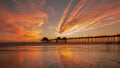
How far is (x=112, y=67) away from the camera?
45.8ft

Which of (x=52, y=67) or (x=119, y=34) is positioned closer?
(x=52, y=67)

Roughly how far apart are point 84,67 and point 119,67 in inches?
117

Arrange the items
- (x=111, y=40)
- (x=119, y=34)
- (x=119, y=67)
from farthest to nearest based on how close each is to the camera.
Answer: (x=111, y=40) < (x=119, y=34) < (x=119, y=67)

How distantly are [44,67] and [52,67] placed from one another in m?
0.71

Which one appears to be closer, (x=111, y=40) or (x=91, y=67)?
(x=91, y=67)

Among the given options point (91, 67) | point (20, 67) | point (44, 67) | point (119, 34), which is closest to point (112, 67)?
point (91, 67)

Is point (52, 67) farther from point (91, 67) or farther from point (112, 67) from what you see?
point (112, 67)

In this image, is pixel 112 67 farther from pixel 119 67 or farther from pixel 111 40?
pixel 111 40

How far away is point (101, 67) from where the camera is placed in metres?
13.9

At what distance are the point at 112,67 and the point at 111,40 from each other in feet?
587

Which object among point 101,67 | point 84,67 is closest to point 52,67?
point 84,67

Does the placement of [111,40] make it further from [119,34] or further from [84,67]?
[84,67]

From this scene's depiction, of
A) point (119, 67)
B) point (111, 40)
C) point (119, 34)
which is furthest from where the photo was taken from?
point (111, 40)

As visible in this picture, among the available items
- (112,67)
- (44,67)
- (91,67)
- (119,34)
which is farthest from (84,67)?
(119,34)
